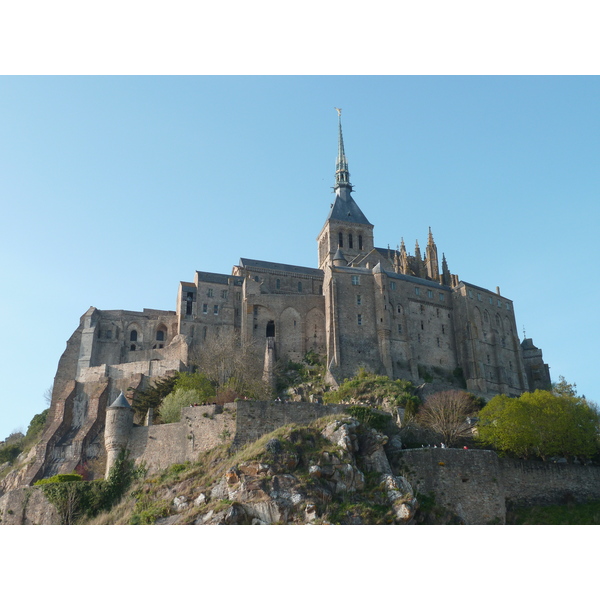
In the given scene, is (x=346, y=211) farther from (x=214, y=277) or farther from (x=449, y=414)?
(x=449, y=414)

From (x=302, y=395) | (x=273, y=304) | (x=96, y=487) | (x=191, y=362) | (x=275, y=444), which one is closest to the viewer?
(x=275, y=444)

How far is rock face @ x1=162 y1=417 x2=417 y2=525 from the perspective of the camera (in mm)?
34234

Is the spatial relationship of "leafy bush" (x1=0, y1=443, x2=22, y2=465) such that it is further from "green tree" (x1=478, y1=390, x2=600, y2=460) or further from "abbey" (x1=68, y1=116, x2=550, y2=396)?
"green tree" (x1=478, y1=390, x2=600, y2=460)

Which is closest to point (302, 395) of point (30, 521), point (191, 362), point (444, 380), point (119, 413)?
point (191, 362)

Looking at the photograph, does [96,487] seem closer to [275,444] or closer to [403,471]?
[275,444]

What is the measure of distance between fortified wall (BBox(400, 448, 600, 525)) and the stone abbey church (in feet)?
75.9

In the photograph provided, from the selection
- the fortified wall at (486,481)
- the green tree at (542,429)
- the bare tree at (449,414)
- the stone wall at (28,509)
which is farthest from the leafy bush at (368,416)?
the stone wall at (28,509)

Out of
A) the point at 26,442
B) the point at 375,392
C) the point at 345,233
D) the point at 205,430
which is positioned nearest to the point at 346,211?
the point at 345,233

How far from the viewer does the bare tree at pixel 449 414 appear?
46.1m

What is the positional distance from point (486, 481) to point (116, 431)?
68.9 feet

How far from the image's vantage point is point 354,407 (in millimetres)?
43406

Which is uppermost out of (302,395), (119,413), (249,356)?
(249,356)

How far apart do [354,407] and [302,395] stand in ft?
55.1

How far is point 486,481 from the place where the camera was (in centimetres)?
3912
